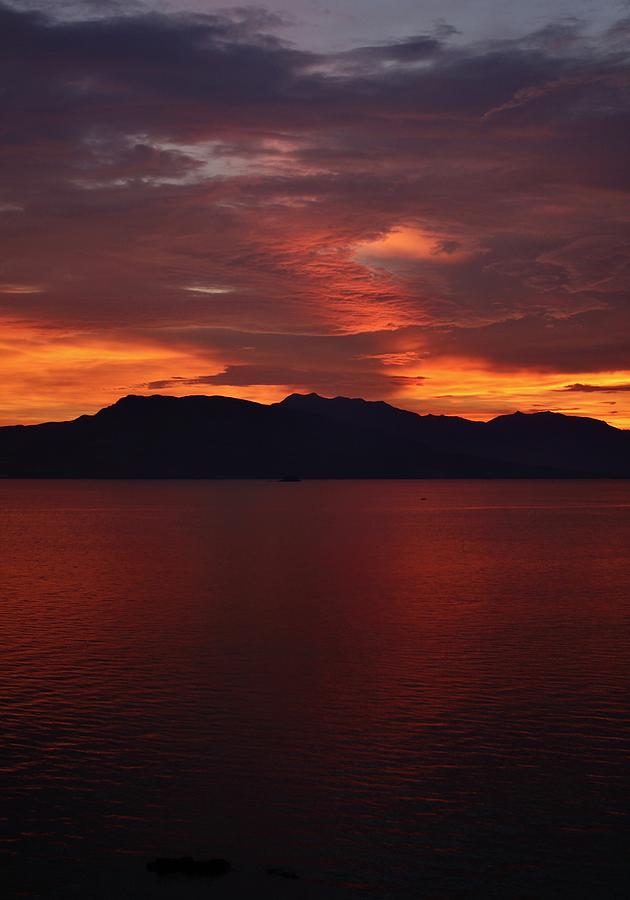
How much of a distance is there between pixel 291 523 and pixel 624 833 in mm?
144407

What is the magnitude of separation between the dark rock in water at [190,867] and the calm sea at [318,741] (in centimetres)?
34

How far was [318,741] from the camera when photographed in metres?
31.2

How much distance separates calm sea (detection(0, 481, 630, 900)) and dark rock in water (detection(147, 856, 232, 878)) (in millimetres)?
341

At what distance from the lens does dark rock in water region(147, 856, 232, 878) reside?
21391 mm

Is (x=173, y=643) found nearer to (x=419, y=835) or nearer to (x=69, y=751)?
(x=69, y=751)

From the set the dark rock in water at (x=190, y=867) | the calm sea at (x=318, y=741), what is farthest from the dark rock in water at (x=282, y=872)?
the dark rock in water at (x=190, y=867)

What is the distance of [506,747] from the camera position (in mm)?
30453

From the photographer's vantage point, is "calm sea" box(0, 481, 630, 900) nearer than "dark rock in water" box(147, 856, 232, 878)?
No

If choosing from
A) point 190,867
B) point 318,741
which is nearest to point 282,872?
point 190,867

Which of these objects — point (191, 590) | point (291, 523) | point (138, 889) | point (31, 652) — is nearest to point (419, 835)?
point (138, 889)

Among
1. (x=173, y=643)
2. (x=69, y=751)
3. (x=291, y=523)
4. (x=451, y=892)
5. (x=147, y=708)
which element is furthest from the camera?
(x=291, y=523)

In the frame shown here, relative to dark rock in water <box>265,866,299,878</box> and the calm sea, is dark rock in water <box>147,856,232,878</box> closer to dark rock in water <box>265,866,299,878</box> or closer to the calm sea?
the calm sea

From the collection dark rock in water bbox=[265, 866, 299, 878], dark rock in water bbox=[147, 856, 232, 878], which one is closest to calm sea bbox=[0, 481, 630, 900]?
dark rock in water bbox=[265, 866, 299, 878]

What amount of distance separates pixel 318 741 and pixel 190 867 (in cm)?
1002
